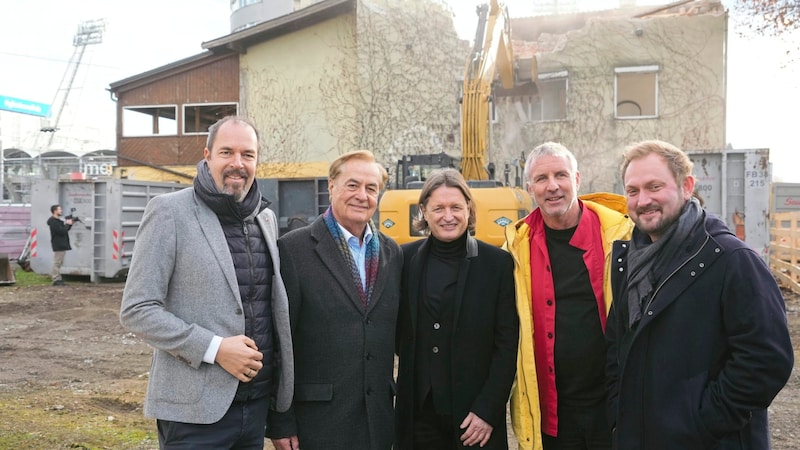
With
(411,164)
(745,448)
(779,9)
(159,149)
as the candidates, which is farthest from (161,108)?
(745,448)

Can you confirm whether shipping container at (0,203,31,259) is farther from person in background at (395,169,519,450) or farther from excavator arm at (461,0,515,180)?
person in background at (395,169,519,450)

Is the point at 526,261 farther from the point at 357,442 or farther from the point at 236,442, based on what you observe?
the point at 236,442

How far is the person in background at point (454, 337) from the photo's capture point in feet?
9.98

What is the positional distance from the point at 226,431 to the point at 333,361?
57 cm

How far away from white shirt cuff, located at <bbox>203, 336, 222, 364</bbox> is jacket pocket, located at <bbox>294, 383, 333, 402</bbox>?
55 cm

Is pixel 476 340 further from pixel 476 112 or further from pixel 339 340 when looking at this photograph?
pixel 476 112

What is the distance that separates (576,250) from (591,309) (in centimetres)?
30

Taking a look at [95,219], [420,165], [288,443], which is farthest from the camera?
[95,219]

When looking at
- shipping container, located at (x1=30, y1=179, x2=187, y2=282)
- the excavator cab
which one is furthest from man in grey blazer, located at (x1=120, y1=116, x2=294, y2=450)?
shipping container, located at (x1=30, y1=179, x2=187, y2=282)

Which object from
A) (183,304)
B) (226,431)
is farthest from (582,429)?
(183,304)

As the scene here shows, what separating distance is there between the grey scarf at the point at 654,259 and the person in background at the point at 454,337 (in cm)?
71

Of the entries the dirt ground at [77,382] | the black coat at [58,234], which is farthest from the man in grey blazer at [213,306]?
the black coat at [58,234]

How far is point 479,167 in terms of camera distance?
40.2 ft

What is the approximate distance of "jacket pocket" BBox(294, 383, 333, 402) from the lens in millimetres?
2938
